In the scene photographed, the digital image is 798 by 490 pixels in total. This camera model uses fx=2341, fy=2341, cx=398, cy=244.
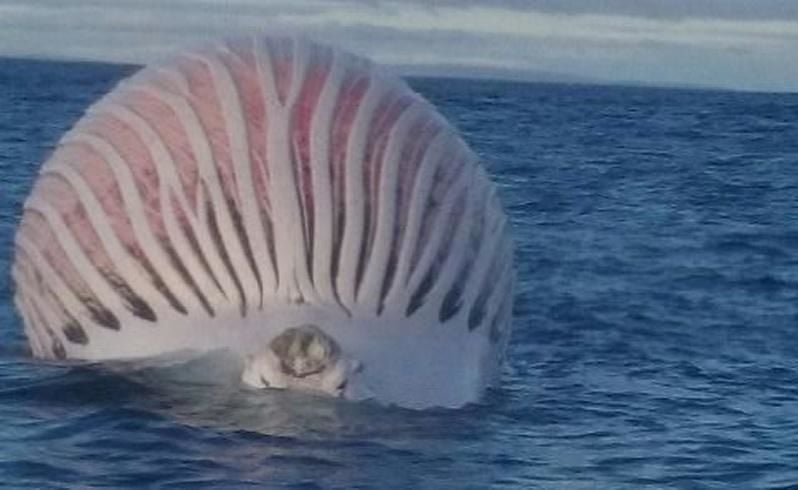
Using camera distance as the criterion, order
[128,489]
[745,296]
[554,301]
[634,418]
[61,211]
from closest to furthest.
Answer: [128,489] → [61,211] → [634,418] → [554,301] → [745,296]

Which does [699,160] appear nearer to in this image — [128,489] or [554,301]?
[554,301]

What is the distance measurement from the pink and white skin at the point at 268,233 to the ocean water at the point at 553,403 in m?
0.29

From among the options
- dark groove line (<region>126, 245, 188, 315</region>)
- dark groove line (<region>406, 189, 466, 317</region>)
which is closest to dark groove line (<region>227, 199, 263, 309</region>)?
dark groove line (<region>126, 245, 188, 315</region>)

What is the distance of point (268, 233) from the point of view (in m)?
12.0

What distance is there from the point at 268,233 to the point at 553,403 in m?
3.52

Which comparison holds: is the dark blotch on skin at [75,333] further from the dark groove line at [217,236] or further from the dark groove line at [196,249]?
the dark groove line at [217,236]

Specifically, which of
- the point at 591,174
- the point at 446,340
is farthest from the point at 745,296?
the point at 591,174

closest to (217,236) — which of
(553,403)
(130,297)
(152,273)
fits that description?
(152,273)

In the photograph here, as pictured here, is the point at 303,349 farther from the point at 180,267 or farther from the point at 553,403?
the point at 553,403

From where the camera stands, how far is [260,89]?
1235cm

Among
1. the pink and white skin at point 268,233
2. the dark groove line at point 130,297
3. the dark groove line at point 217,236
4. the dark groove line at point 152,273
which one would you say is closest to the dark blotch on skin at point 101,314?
the pink and white skin at point 268,233

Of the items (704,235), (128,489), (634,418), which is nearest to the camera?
(128,489)

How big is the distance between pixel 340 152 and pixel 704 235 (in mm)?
17503

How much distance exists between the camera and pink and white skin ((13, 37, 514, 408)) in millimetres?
12023
